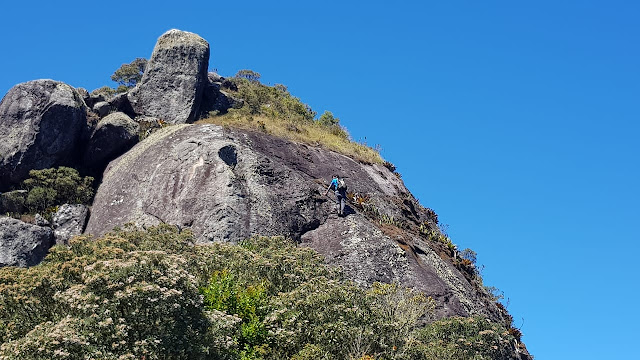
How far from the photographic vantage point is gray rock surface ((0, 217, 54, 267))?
36969 millimetres

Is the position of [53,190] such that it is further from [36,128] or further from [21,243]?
[21,243]

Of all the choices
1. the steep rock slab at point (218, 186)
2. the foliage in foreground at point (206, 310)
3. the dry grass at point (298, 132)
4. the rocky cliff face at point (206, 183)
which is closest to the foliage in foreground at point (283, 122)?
the dry grass at point (298, 132)

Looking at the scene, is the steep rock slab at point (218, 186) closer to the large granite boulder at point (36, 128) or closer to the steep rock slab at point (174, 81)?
the large granite boulder at point (36, 128)

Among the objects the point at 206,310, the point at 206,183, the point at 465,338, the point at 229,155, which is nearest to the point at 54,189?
the point at 206,183

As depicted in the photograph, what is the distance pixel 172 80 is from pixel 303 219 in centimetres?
1513

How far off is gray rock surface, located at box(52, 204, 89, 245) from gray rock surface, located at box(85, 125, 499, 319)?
689mm

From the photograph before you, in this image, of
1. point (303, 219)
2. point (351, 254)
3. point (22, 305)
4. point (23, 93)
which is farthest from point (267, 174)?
point (22, 305)

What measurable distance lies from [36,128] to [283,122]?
44.7 feet

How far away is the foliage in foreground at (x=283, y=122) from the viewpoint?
152 feet

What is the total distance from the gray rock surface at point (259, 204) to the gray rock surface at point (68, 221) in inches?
27.1

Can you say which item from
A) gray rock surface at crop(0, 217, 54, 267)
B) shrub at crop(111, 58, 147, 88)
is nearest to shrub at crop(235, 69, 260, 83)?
shrub at crop(111, 58, 147, 88)

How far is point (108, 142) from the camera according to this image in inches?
1743

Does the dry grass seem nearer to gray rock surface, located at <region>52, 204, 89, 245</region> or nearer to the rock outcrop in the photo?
the rock outcrop

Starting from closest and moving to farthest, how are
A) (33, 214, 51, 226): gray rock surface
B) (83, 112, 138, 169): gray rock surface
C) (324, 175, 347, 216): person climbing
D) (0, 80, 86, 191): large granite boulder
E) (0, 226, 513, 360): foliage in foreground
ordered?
(0, 226, 513, 360): foliage in foreground < (324, 175, 347, 216): person climbing < (33, 214, 51, 226): gray rock surface < (0, 80, 86, 191): large granite boulder < (83, 112, 138, 169): gray rock surface
